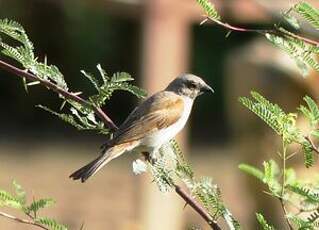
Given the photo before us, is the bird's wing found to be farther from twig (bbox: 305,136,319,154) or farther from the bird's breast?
twig (bbox: 305,136,319,154)

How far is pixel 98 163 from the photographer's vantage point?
3268mm

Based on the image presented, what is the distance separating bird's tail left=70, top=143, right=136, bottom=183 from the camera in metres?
2.99

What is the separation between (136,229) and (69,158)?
20.5 feet

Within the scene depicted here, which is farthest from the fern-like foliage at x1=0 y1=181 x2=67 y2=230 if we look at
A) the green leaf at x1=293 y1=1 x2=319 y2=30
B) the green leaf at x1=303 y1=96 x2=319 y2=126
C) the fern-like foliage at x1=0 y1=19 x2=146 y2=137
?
the green leaf at x1=293 y1=1 x2=319 y2=30

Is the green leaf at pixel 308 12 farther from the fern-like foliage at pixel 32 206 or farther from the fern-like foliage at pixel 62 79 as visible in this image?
the fern-like foliage at pixel 32 206

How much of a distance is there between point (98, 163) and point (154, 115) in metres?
0.72

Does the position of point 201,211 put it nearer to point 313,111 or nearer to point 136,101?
point 313,111

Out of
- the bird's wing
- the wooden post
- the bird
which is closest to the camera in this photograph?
the bird

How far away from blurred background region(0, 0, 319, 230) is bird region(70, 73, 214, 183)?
89.4 inches

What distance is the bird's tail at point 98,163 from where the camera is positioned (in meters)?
2.99

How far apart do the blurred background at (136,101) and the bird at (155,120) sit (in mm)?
2272

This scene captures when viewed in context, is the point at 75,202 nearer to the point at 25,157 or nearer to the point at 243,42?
the point at 25,157

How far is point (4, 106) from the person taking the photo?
15.0 meters

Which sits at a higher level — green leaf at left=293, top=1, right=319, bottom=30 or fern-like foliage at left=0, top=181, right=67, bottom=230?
green leaf at left=293, top=1, right=319, bottom=30
